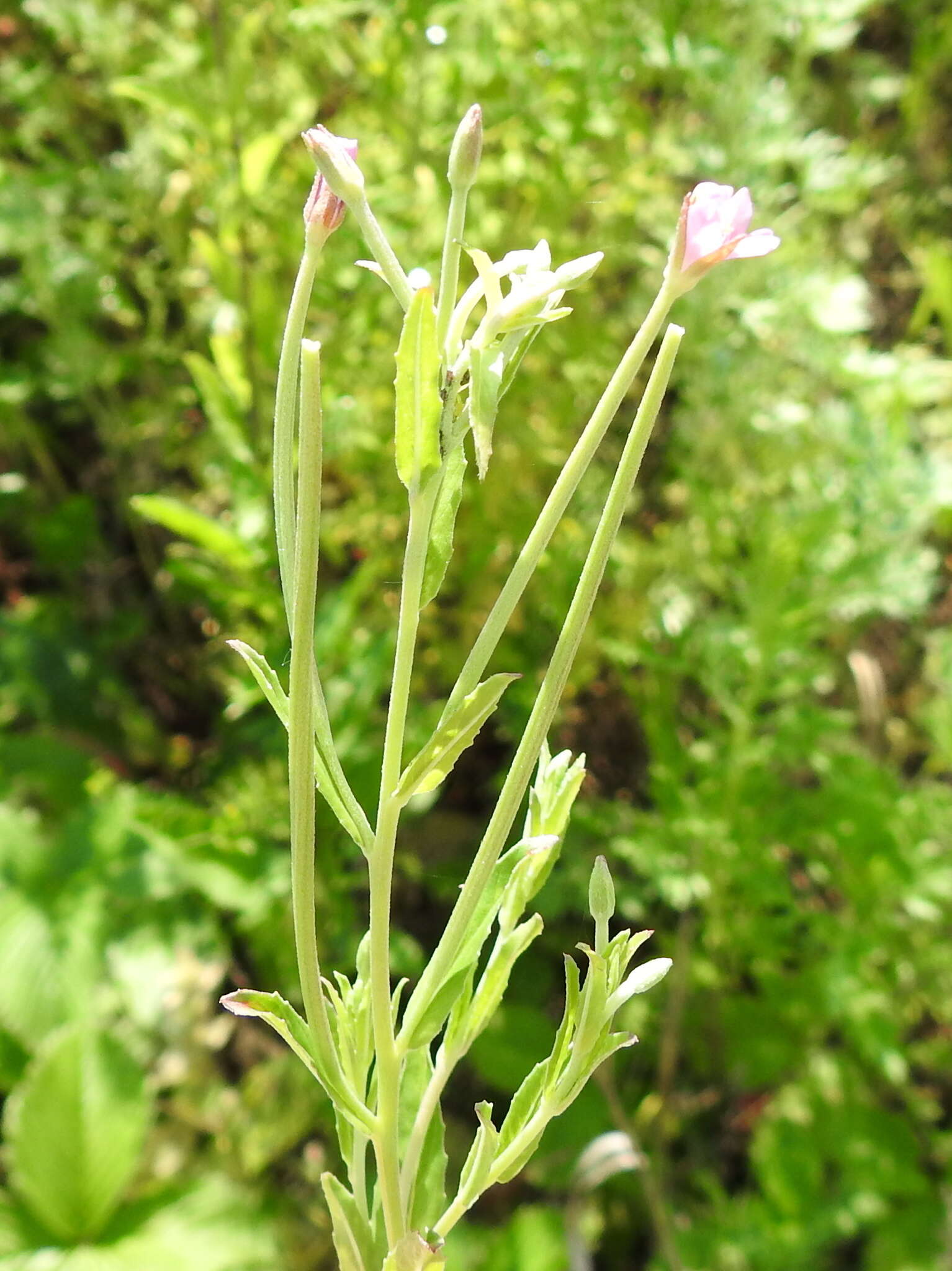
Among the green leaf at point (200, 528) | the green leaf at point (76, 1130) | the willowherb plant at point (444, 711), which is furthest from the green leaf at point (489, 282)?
the green leaf at point (76, 1130)

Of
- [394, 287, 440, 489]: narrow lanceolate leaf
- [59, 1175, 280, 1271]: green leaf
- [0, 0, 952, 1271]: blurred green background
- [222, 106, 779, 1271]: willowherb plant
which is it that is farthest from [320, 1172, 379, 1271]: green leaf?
[59, 1175, 280, 1271]: green leaf

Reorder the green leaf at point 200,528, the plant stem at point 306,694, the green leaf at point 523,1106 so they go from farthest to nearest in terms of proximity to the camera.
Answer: the green leaf at point 200,528 → the green leaf at point 523,1106 → the plant stem at point 306,694

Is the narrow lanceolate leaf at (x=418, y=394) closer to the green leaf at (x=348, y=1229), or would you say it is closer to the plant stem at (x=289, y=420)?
the plant stem at (x=289, y=420)

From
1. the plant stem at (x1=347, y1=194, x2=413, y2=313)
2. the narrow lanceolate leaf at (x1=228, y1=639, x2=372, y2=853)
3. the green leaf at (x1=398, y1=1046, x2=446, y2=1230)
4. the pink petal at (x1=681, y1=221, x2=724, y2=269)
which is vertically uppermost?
the plant stem at (x1=347, y1=194, x2=413, y2=313)

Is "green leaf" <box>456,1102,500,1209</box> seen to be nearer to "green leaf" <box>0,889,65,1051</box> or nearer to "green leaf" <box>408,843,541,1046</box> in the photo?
"green leaf" <box>408,843,541,1046</box>

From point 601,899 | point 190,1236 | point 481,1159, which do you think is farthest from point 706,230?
point 190,1236

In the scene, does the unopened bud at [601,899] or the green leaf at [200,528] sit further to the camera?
the green leaf at [200,528]

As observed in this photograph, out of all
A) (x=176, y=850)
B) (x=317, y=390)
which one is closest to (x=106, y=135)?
(x=176, y=850)

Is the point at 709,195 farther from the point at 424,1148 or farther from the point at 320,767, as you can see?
the point at 424,1148
